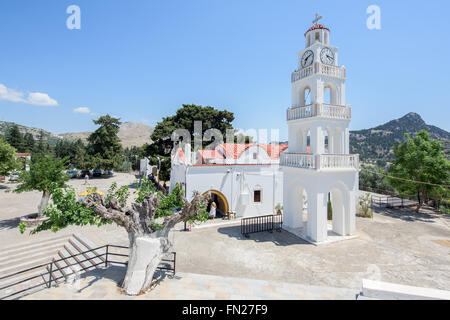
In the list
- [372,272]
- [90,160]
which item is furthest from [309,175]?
[90,160]

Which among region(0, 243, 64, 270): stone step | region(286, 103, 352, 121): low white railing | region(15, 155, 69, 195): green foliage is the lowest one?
region(0, 243, 64, 270): stone step

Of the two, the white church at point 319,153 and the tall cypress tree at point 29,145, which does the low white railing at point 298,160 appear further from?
the tall cypress tree at point 29,145

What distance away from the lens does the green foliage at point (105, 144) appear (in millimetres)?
38375

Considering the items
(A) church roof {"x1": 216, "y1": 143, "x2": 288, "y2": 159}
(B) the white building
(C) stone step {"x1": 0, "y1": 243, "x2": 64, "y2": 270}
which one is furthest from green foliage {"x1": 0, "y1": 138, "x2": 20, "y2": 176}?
(A) church roof {"x1": 216, "y1": 143, "x2": 288, "y2": 159}

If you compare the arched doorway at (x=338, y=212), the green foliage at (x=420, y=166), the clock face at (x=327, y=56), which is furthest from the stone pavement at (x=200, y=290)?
the green foliage at (x=420, y=166)

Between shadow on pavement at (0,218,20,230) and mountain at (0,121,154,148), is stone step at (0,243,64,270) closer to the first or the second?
shadow on pavement at (0,218,20,230)

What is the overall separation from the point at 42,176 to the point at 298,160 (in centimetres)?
1611

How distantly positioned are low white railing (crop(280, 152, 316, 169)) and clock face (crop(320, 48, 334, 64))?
5.12 m

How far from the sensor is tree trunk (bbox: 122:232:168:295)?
6930mm

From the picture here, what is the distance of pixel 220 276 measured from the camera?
Answer: 8.33 m

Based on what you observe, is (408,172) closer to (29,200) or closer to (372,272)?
(372,272)

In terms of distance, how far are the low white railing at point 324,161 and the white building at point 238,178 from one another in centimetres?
566

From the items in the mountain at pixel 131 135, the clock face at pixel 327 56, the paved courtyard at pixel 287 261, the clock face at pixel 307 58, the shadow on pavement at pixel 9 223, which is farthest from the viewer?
the mountain at pixel 131 135
